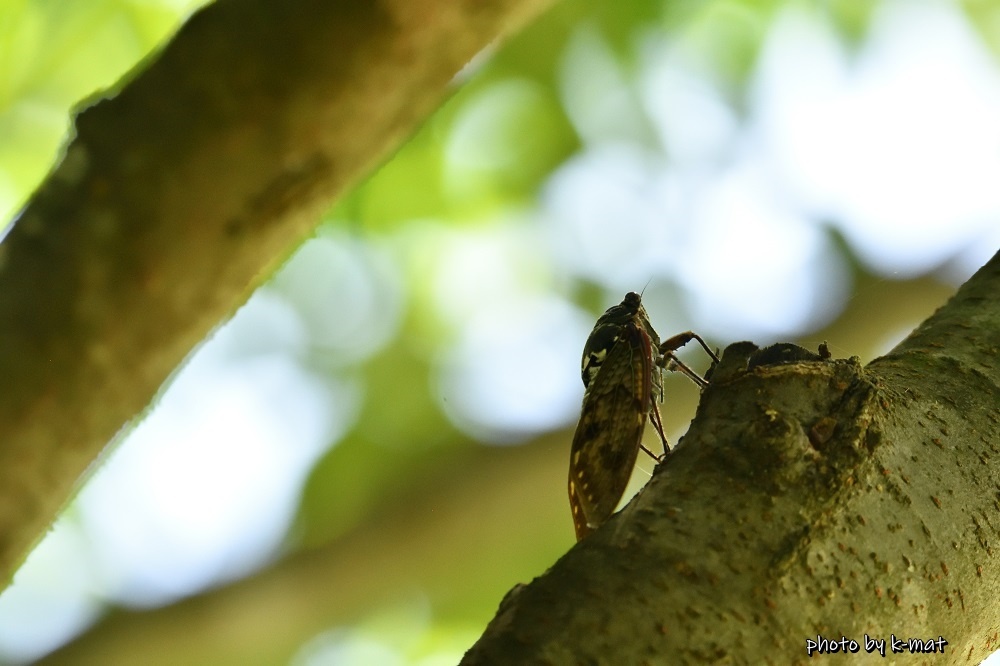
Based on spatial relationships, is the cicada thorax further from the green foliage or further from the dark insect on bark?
the green foliage

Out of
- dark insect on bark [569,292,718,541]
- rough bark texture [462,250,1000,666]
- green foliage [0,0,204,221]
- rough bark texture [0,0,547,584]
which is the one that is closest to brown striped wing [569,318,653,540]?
dark insect on bark [569,292,718,541]

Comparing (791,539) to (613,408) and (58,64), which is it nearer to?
(613,408)

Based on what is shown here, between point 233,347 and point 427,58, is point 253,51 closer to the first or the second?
point 427,58

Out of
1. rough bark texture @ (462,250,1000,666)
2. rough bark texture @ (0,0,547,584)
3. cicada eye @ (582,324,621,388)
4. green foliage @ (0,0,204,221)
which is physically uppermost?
green foliage @ (0,0,204,221)

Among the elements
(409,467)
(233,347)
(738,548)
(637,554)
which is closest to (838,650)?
(738,548)

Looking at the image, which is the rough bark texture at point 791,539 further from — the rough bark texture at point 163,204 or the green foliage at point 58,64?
the green foliage at point 58,64

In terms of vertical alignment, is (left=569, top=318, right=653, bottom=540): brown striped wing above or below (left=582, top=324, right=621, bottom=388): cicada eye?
below

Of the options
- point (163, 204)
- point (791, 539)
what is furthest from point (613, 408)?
point (163, 204)
